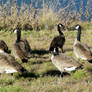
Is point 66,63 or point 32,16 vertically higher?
point 32,16

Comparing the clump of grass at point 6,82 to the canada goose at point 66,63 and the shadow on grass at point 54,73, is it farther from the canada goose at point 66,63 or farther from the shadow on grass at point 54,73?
the canada goose at point 66,63

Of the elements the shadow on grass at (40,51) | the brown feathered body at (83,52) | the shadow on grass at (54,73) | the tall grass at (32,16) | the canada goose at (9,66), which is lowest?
the shadow on grass at (54,73)

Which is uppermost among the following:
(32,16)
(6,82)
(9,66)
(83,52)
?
(32,16)

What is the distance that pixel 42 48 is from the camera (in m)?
11.8

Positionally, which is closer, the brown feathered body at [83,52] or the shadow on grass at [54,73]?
the shadow on grass at [54,73]

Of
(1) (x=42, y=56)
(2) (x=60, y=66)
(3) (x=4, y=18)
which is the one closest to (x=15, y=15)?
(3) (x=4, y=18)

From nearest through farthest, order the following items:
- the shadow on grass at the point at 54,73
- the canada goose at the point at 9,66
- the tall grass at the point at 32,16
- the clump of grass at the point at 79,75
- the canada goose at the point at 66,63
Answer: the canada goose at the point at 9,66 < the canada goose at the point at 66,63 < the clump of grass at the point at 79,75 < the shadow on grass at the point at 54,73 < the tall grass at the point at 32,16

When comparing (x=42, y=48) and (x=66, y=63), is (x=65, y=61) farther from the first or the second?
(x=42, y=48)

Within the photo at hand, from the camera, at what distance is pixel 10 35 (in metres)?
15.7

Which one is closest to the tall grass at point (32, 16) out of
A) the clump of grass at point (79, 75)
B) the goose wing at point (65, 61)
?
the goose wing at point (65, 61)

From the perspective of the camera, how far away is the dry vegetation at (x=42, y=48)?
5766 mm

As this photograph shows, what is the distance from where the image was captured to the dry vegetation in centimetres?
577

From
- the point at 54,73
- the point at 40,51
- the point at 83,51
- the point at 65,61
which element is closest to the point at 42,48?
the point at 40,51

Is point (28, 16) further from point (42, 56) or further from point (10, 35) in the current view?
point (42, 56)
